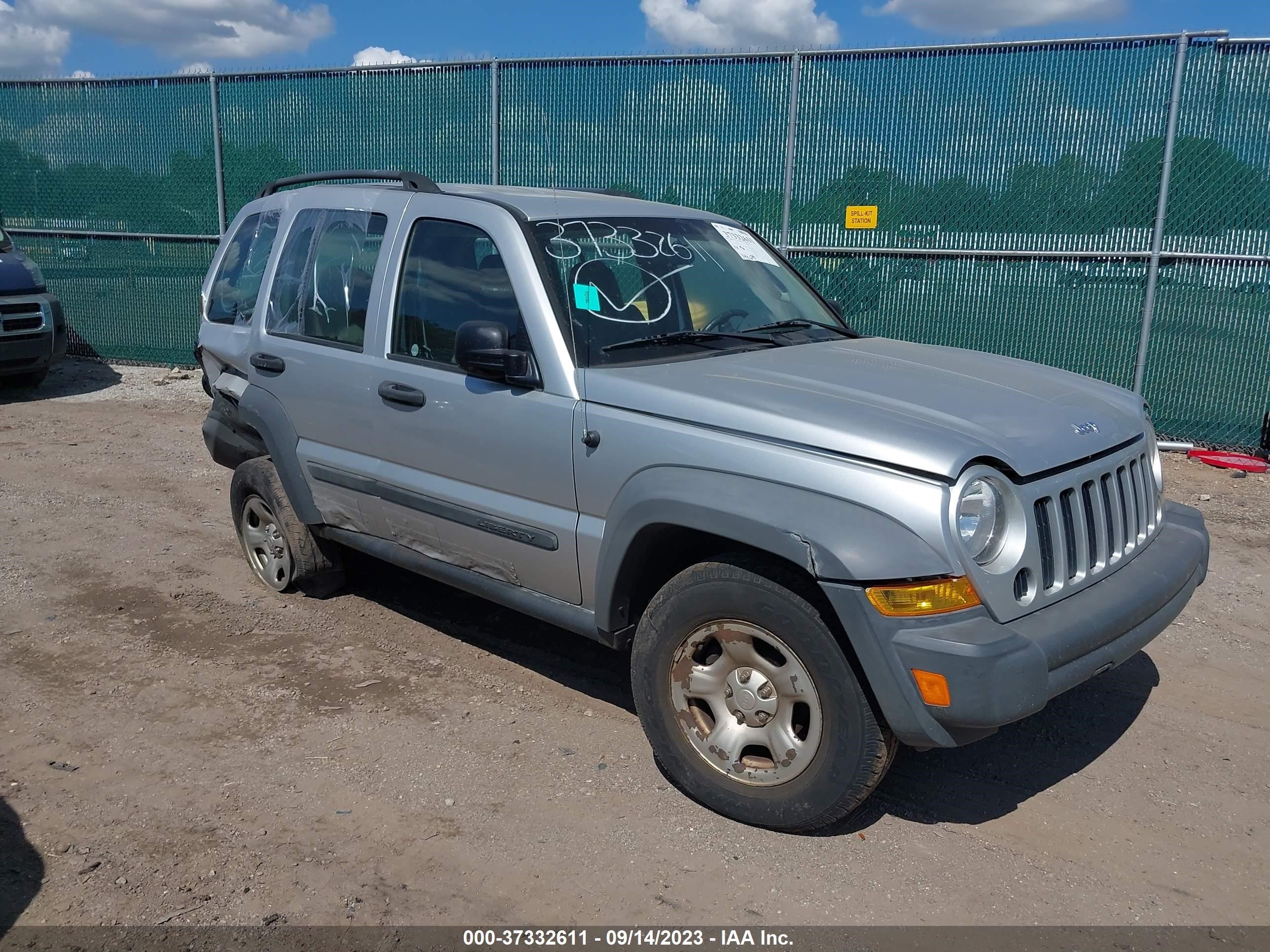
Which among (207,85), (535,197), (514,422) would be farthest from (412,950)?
(207,85)

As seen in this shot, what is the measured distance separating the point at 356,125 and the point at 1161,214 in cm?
785

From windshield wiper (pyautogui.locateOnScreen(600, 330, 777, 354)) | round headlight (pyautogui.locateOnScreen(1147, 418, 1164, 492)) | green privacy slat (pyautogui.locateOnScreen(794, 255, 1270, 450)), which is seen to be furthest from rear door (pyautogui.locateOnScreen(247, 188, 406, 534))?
green privacy slat (pyautogui.locateOnScreen(794, 255, 1270, 450))

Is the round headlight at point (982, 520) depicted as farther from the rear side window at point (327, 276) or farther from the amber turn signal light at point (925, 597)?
the rear side window at point (327, 276)

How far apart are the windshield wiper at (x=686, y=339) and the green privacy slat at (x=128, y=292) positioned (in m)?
9.43

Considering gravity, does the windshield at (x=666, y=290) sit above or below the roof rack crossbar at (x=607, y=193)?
below

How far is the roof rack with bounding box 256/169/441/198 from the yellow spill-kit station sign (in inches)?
203

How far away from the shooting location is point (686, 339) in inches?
161

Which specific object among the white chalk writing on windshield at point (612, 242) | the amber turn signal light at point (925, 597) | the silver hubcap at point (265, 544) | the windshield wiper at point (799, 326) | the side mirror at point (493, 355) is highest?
the white chalk writing on windshield at point (612, 242)

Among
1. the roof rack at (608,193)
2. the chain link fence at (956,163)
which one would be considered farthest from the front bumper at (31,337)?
the roof rack at (608,193)

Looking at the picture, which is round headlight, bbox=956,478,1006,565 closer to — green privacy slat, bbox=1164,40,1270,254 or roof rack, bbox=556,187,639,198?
roof rack, bbox=556,187,639,198

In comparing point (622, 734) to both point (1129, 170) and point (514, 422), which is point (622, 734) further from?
point (1129, 170)

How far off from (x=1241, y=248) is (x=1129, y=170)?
1.05 metres

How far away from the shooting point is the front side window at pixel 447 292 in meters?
4.07

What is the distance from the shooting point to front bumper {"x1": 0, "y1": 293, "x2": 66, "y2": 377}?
1062 cm
